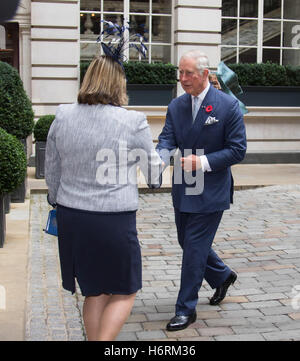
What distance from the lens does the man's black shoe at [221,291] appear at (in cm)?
511

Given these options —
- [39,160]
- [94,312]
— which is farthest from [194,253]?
[39,160]

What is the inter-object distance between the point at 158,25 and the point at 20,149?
8132mm

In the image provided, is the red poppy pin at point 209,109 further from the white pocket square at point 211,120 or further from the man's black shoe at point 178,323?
the man's black shoe at point 178,323

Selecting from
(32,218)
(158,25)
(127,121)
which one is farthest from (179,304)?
(158,25)

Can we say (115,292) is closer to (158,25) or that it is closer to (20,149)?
(20,149)

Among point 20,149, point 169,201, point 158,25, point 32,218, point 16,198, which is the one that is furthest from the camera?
point 158,25

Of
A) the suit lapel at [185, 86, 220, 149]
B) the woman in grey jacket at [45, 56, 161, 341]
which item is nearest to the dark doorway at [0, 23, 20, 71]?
the suit lapel at [185, 86, 220, 149]

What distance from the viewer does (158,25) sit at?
585 inches

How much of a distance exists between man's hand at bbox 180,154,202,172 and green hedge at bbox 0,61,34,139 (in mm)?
5478

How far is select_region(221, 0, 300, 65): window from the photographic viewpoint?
15180 millimetres

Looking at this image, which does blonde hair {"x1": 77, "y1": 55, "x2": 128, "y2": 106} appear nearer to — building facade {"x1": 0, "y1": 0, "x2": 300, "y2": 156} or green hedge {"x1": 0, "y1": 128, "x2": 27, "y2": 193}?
green hedge {"x1": 0, "y1": 128, "x2": 27, "y2": 193}

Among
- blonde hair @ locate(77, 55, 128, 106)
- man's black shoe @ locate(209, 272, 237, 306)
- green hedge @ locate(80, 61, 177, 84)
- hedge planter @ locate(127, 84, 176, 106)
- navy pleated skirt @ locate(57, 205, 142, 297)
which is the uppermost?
green hedge @ locate(80, 61, 177, 84)

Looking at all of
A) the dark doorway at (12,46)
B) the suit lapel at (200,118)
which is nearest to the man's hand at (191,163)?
the suit lapel at (200,118)

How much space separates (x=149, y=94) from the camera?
14.2 meters
